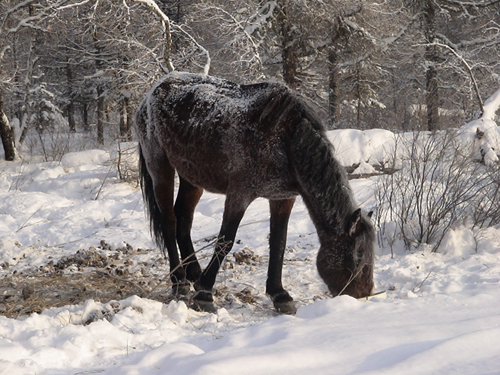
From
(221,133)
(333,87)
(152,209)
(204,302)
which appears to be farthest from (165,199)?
(333,87)

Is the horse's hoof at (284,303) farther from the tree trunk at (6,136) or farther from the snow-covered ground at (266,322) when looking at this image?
the tree trunk at (6,136)

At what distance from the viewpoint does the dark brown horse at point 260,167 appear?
12.0 feet

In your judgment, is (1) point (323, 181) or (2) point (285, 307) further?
(2) point (285, 307)

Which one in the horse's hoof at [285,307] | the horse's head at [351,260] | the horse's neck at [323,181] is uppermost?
the horse's neck at [323,181]

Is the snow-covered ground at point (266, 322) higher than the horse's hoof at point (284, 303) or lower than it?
higher

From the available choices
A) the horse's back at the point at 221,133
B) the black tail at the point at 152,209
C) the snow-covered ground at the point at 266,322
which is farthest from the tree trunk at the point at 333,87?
the horse's back at the point at 221,133

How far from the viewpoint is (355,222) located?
11.6 ft

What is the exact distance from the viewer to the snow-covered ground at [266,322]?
2062 millimetres

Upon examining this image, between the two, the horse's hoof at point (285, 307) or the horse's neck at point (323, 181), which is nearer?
the horse's neck at point (323, 181)

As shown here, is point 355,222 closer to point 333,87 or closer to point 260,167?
point 260,167

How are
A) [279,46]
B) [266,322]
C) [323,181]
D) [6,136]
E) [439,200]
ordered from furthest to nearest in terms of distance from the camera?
[6,136] < [279,46] < [439,200] < [323,181] < [266,322]

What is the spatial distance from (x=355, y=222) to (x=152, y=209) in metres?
2.41

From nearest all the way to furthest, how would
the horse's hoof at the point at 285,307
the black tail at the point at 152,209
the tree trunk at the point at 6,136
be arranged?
the horse's hoof at the point at 285,307
the black tail at the point at 152,209
the tree trunk at the point at 6,136

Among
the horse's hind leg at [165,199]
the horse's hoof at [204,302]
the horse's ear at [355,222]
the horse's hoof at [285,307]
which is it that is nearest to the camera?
the horse's ear at [355,222]
